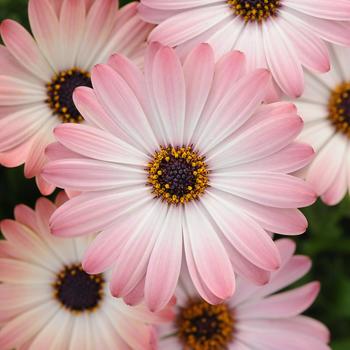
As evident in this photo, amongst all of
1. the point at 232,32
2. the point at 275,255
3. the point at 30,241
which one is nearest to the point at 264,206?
the point at 275,255

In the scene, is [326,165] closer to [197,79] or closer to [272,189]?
Result: [272,189]

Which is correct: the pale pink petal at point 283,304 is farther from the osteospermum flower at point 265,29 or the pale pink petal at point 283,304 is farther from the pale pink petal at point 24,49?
the pale pink petal at point 24,49

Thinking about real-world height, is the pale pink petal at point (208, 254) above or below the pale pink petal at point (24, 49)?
below

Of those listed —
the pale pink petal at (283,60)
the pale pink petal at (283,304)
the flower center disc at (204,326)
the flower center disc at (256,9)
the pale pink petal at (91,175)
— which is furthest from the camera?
the flower center disc at (204,326)

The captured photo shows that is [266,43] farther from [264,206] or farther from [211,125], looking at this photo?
[264,206]

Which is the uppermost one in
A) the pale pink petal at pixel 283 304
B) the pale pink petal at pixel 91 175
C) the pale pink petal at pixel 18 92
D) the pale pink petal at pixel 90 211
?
the pale pink petal at pixel 18 92

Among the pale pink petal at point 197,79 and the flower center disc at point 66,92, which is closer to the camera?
the pale pink petal at point 197,79

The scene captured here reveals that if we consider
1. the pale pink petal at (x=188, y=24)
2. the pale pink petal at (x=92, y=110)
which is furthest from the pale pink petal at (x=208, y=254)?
the pale pink petal at (x=188, y=24)

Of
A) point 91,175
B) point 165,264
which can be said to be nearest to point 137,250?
point 165,264
